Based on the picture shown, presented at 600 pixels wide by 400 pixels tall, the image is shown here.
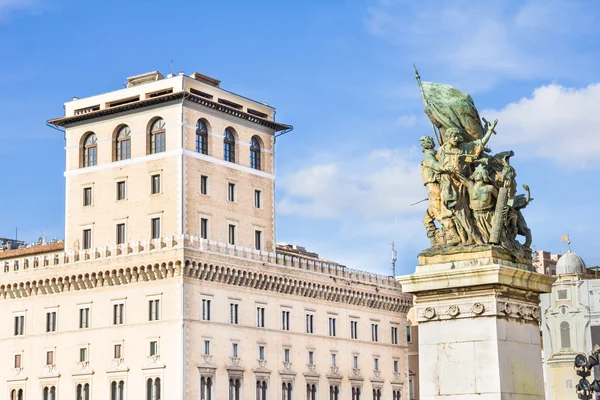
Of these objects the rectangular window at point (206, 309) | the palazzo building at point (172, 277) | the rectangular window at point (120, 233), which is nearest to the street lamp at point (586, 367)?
the palazzo building at point (172, 277)

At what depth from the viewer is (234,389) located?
268 ft

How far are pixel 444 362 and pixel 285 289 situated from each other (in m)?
72.8

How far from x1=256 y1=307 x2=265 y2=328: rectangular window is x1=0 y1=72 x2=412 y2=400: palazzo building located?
77mm

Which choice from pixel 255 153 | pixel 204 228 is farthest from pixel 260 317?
pixel 255 153

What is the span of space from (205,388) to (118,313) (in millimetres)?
8836

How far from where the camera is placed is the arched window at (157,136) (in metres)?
85.2

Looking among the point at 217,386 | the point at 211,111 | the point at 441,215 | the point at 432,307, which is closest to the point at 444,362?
the point at 432,307

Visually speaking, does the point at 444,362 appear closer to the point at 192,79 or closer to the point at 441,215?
the point at 441,215

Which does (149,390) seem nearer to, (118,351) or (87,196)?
(118,351)

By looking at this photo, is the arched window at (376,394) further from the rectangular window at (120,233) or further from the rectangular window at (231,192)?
the rectangular window at (120,233)

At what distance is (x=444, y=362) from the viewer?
49.3 feet

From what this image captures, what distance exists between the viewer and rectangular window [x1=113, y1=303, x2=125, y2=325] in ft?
269

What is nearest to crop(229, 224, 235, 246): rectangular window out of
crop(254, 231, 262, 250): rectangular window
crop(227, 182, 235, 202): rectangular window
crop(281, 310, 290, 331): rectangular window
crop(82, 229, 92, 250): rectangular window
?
crop(227, 182, 235, 202): rectangular window

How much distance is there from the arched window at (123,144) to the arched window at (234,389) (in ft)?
63.5
